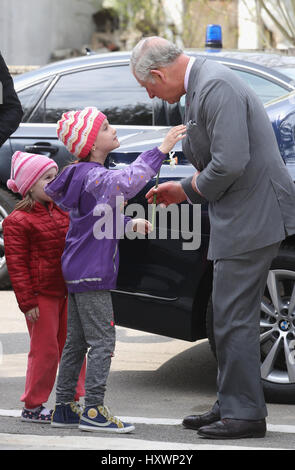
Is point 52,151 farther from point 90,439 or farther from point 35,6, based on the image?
point 35,6

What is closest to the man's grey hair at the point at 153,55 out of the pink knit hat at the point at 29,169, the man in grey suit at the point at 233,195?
the man in grey suit at the point at 233,195

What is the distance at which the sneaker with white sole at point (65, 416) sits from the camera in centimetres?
463

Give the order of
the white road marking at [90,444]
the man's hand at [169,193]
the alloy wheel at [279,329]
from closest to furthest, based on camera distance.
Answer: the white road marking at [90,444], the man's hand at [169,193], the alloy wheel at [279,329]

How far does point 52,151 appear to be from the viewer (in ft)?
24.3

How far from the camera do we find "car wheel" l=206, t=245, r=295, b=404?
4.86m

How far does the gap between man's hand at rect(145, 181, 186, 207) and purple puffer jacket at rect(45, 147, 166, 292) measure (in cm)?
14

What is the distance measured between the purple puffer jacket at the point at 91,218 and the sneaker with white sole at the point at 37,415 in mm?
667

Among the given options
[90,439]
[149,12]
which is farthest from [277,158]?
[149,12]

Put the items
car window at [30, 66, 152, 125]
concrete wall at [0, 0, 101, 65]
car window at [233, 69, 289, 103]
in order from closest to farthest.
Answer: car window at [233, 69, 289, 103] → car window at [30, 66, 152, 125] → concrete wall at [0, 0, 101, 65]

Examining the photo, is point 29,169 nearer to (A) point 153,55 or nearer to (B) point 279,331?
(A) point 153,55

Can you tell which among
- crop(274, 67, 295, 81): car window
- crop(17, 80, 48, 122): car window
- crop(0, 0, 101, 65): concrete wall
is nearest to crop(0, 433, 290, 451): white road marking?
crop(274, 67, 295, 81): car window

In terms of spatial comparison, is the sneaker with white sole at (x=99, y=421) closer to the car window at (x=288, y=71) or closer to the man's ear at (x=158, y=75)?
the man's ear at (x=158, y=75)

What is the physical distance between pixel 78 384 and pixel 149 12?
58.1 feet

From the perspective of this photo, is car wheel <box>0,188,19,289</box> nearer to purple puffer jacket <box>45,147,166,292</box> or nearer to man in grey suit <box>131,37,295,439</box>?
purple puffer jacket <box>45,147,166,292</box>
